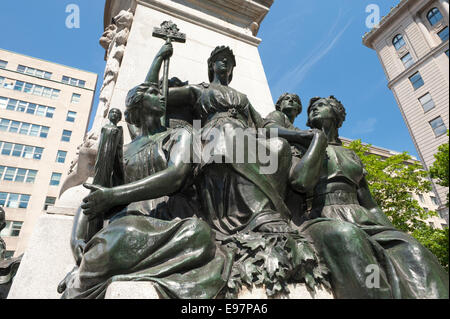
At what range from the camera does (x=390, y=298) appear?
81.6 inches

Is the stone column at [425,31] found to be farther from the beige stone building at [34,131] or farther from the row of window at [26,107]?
the row of window at [26,107]

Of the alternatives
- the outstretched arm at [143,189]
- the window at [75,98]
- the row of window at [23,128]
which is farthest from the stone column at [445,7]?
the window at [75,98]

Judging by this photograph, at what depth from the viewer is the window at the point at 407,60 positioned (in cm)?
2945

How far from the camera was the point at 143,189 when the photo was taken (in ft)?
8.14

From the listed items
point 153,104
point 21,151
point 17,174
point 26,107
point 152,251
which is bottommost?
point 152,251

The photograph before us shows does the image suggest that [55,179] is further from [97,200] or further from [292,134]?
[292,134]

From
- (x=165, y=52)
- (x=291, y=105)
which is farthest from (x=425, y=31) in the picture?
(x=165, y=52)

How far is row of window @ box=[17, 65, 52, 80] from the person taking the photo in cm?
4816

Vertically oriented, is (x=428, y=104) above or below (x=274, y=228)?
above

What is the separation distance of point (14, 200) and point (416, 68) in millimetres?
52018

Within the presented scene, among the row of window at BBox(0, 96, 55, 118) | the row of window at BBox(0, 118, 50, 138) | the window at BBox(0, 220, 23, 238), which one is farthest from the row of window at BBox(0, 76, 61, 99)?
the window at BBox(0, 220, 23, 238)

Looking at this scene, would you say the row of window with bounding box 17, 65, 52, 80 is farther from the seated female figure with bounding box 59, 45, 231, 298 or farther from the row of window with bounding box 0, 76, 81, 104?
the seated female figure with bounding box 59, 45, 231, 298

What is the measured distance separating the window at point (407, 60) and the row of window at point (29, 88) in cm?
4938

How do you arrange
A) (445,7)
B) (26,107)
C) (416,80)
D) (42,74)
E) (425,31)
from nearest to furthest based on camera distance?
(445,7) < (425,31) < (416,80) < (26,107) < (42,74)
